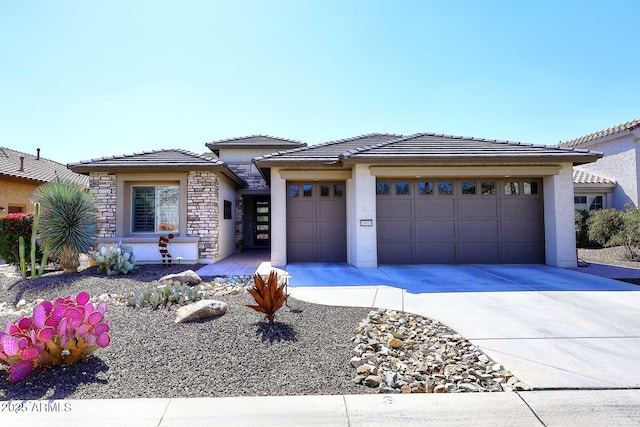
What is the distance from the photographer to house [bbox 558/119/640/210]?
588 inches

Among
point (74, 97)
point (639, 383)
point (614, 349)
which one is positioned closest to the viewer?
point (639, 383)

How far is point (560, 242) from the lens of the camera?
9.43 metres

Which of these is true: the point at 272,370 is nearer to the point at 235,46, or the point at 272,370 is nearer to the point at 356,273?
the point at 356,273

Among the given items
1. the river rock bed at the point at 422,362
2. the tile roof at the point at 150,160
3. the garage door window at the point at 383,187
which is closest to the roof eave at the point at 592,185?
the garage door window at the point at 383,187

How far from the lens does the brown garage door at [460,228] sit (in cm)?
998

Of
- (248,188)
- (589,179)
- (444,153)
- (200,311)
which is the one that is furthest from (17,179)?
(589,179)

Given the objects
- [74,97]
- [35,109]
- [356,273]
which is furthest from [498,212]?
[35,109]

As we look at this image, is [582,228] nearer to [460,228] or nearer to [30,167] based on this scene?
[460,228]

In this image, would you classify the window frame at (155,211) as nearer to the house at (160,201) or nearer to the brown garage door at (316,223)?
the house at (160,201)

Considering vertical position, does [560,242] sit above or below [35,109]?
below

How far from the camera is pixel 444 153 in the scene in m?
9.29

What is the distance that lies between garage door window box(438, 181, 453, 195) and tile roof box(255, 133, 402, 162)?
3.40 m

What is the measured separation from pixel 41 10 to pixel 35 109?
621 cm

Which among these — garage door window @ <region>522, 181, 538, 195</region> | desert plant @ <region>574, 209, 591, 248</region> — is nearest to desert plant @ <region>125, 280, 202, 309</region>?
garage door window @ <region>522, 181, 538, 195</region>
